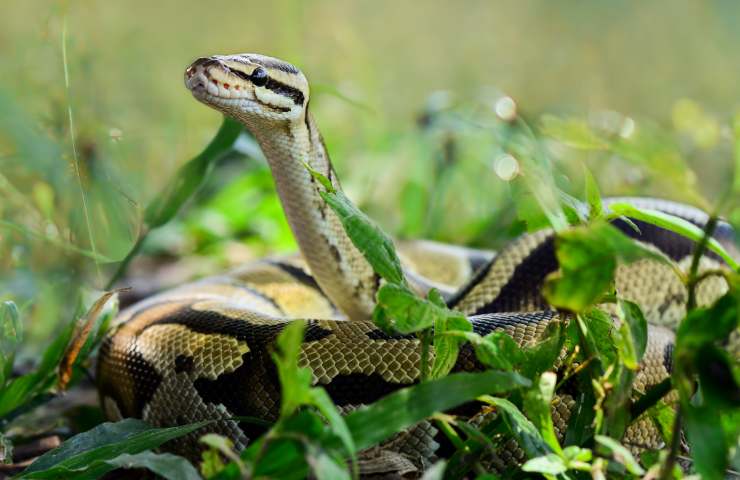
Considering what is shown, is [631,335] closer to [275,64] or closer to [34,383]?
[275,64]

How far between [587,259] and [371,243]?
18.6 inches

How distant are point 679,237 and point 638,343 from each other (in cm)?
168

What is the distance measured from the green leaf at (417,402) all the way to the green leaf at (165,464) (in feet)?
1.24

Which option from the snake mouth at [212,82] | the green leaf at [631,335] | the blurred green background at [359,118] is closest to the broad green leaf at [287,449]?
the green leaf at [631,335]

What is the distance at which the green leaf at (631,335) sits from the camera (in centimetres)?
164

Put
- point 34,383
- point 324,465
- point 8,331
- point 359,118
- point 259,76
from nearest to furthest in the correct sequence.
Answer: point 324,465
point 8,331
point 34,383
point 259,76
point 359,118

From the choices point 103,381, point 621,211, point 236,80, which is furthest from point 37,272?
point 621,211

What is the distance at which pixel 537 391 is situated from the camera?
5.65ft

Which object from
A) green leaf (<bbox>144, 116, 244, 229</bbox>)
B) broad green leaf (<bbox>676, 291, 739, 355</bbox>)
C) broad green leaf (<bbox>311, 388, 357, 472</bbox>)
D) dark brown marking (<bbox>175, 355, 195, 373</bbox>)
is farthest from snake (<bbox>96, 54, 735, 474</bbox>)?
broad green leaf (<bbox>311, 388, 357, 472</bbox>)

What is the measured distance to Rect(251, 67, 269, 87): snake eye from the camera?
2652 mm

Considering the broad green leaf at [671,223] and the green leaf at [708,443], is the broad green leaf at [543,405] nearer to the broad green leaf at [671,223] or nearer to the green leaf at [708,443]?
the green leaf at [708,443]

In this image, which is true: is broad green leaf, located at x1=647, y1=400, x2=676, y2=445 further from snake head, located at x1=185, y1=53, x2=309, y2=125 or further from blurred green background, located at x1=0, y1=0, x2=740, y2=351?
snake head, located at x1=185, y1=53, x2=309, y2=125

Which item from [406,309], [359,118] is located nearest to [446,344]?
[406,309]

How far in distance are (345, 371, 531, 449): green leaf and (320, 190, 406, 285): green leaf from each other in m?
0.25
